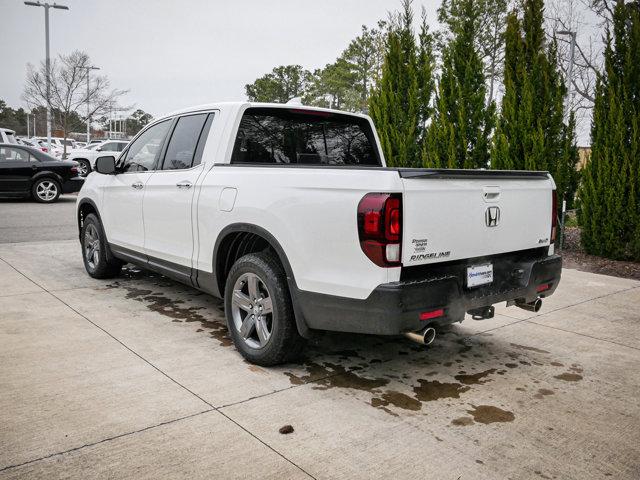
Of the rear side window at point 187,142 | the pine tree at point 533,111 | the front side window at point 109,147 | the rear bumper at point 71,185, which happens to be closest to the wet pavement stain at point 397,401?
the rear side window at point 187,142

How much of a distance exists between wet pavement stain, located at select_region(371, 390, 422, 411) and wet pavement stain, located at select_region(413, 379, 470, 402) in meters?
0.07

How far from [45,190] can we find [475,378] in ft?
48.3

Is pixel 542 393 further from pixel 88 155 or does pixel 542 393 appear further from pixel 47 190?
pixel 88 155

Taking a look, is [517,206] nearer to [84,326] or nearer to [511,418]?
[511,418]

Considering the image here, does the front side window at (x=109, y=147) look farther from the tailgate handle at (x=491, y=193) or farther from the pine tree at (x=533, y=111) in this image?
the tailgate handle at (x=491, y=193)

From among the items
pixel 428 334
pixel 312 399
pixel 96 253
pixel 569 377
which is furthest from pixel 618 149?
pixel 96 253

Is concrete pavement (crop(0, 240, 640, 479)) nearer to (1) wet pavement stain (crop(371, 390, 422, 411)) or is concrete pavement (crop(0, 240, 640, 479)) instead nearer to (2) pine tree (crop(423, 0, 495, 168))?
(1) wet pavement stain (crop(371, 390, 422, 411))

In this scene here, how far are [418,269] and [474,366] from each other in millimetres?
1252

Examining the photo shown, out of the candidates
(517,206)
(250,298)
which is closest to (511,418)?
(517,206)

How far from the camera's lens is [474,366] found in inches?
160

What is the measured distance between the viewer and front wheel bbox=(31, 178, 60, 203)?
49.8 ft

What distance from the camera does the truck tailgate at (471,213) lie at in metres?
3.13

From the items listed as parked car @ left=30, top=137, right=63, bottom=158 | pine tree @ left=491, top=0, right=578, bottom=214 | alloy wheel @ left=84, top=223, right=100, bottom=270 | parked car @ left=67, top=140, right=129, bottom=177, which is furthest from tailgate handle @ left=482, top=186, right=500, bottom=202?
parked car @ left=30, top=137, right=63, bottom=158

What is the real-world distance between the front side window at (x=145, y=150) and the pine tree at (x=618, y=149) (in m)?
6.83
